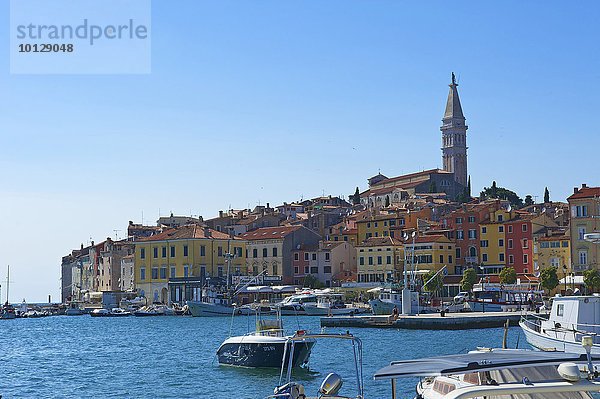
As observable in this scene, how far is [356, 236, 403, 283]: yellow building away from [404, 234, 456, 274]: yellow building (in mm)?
1967

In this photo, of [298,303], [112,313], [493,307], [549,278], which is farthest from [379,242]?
[112,313]

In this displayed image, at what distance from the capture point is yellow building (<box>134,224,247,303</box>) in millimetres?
86000

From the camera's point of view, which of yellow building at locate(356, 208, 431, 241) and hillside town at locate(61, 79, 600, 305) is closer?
hillside town at locate(61, 79, 600, 305)

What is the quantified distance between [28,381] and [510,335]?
26151mm

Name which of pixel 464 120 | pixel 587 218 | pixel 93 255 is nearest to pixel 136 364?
pixel 587 218

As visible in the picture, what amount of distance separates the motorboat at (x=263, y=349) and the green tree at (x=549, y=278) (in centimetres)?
4139

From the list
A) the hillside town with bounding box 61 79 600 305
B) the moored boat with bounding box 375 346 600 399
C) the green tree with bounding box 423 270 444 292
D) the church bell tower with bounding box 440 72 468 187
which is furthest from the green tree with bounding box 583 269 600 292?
the church bell tower with bounding box 440 72 468 187

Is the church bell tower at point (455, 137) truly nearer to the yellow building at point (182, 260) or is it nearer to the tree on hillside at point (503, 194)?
the tree on hillside at point (503, 194)

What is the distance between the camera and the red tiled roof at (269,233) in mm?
90425

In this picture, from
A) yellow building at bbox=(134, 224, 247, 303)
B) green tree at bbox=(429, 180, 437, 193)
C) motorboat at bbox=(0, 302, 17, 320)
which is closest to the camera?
yellow building at bbox=(134, 224, 247, 303)

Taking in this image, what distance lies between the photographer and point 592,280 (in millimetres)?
64562

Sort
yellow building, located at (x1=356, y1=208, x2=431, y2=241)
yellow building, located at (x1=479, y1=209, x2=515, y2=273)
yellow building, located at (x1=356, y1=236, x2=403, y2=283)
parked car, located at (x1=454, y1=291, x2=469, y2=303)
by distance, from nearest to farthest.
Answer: parked car, located at (x1=454, y1=291, x2=469, y2=303), yellow building, located at (x1=479, y1=209, x2=515, y2=273), yellow building, located at (x1=356, y1=236, x2=403, y2=283), yellow building, located at (x1=356, y1=208, x2=431, y2=241)

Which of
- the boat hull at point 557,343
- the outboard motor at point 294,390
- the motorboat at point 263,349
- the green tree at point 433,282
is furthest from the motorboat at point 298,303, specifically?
the outboard motor at point 294,390

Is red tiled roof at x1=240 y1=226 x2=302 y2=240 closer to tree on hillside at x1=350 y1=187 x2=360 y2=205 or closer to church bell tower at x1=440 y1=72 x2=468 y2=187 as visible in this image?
tree on hillside at x1=350 y1=187 x2=360 y2=205
